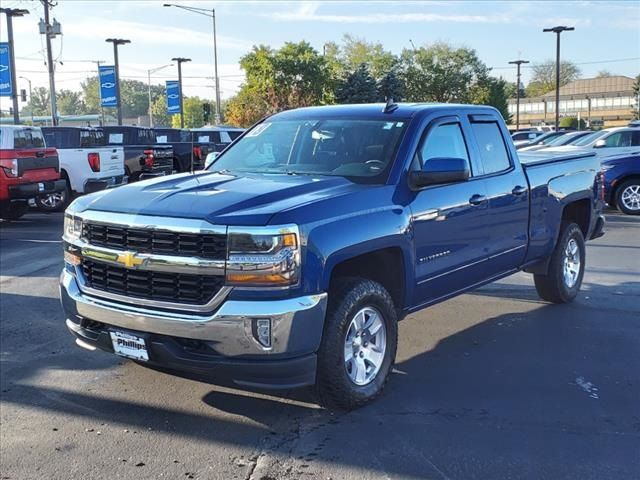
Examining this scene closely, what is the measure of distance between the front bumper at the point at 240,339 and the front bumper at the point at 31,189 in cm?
1065

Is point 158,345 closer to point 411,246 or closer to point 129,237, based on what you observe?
point 129,237

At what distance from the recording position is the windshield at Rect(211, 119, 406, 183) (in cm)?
504

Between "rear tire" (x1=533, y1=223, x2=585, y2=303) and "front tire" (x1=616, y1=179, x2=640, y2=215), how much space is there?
8548 mm

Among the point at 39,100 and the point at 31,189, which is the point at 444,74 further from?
the point at 39,100

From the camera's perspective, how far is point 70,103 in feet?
560

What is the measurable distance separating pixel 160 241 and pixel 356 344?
1422 mm

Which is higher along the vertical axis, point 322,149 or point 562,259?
point 322,149

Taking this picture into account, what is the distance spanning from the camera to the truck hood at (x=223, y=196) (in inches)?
158

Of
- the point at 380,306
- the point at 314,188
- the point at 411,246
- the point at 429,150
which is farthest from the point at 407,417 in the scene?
the point at 429,150

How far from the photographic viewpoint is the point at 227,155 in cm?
599

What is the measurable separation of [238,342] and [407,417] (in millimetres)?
1304

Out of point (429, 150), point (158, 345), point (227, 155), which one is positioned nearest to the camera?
point (158, 345)

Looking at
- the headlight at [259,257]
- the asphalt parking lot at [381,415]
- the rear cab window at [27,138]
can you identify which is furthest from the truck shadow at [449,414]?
the rear cab window at [27,138]

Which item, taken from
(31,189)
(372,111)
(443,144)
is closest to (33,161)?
(31,189)
